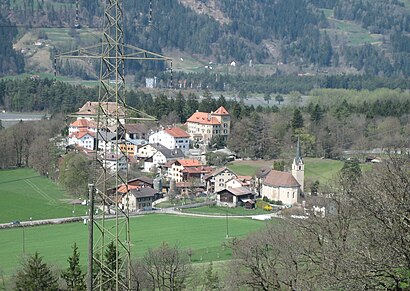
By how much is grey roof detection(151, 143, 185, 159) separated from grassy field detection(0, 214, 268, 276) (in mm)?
7604

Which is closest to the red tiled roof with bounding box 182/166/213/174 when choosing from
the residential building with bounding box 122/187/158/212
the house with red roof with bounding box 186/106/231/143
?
the residential building with bounding box 122/187/158/212

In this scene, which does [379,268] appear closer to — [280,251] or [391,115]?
[280,251]

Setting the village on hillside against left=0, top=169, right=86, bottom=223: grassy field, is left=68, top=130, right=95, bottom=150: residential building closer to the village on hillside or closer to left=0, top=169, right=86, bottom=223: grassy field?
the village on hillside

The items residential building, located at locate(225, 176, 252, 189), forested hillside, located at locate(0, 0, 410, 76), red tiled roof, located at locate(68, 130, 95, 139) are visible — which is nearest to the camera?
residential building, located at locate(225, 176, 252, 189)

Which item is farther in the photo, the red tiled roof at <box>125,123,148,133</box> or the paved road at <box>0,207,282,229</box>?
the red tiled roof at <box>125,123,148,133</box>

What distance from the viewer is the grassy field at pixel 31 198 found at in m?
27.0

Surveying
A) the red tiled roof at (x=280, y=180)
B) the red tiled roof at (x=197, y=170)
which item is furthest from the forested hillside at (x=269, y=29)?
the red tiled roof at (x=280, y=180)

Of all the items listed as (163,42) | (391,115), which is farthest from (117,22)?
(163,42)

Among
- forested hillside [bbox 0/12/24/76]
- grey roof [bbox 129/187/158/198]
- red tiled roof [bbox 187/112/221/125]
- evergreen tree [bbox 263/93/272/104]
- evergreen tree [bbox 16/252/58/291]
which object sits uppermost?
evergreen tree [bbox 16/252/58/291]

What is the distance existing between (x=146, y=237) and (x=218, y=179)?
8.27 metres

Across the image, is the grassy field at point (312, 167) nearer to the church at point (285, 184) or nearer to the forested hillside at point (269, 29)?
the church at point (285, 184)

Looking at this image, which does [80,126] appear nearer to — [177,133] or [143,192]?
[177,133]

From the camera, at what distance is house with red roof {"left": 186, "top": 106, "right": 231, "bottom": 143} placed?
4022cm

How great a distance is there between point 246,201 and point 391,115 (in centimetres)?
1576
